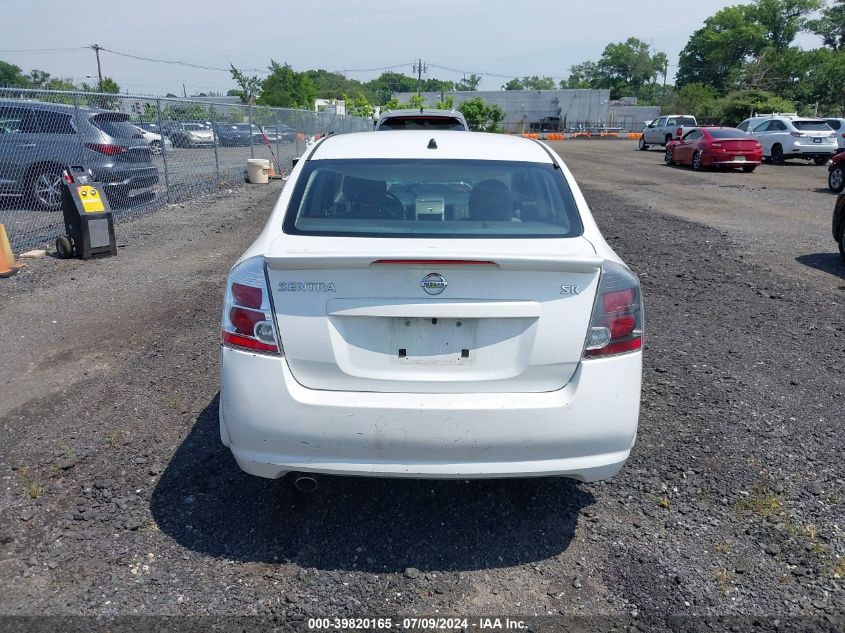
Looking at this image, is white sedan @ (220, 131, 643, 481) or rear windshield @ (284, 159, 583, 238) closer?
white sedan @ (220, 131, 643, 481)

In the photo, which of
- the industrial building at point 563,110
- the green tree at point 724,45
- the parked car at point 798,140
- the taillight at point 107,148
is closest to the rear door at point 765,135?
the parked car at point 798,140

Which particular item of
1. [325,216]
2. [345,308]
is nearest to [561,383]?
[345,308]

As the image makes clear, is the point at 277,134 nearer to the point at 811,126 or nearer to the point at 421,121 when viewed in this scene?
the point at 421,121

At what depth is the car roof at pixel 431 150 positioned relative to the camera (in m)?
3.84

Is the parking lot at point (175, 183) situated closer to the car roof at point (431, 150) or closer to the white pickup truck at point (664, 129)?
the car roof at point (431, 150)

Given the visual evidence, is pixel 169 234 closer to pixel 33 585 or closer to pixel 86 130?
pixel 86 130

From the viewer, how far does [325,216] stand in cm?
347

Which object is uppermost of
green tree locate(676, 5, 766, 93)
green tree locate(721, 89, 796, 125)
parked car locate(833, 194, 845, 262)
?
green tree locate(676, 5, 766, 93)

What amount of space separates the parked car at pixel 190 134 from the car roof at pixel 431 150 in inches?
430

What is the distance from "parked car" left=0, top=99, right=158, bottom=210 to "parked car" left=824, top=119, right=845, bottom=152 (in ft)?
84.4

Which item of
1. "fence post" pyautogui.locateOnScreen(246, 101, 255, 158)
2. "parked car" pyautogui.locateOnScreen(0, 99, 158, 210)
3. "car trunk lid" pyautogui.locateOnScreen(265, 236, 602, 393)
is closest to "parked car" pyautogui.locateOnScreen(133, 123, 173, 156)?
"parked car" pyautogui.locateOnScreen(0, 99, 158, 210)

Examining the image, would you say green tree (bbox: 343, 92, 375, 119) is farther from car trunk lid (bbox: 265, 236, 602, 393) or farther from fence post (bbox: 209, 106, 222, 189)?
car trunk lid (bbox: 265, 236, 602, 393)

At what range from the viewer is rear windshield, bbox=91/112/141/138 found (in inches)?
462

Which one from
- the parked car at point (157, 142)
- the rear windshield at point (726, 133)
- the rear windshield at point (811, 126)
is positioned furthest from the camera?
the rear windshield at point (811, 126)
